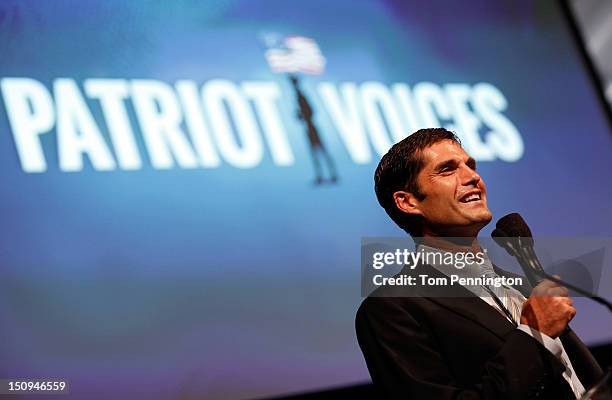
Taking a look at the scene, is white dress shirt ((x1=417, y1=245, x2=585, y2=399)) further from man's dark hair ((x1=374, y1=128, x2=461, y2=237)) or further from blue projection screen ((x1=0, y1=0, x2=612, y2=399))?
blue projection screen ((x1=0, y1=0, x2=612, y2=399))

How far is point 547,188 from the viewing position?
325 centimetres

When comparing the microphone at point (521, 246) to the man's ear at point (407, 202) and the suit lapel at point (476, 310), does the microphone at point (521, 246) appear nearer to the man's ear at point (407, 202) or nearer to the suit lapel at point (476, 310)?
the suit lapel at point (476, 310)

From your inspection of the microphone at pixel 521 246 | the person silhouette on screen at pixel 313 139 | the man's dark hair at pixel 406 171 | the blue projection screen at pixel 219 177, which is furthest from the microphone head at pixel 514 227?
the person silhouette on screen at pixel 313 139

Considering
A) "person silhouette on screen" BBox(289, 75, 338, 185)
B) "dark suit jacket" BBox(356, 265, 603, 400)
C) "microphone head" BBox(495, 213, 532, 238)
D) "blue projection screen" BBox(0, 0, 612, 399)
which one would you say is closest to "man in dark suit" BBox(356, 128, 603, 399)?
"dark suit jacket" BBox(356, 265, 603, 400)

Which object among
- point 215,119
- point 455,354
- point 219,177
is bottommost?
point 455,354


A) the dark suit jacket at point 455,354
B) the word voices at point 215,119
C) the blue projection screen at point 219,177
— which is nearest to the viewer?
the dark suit jacket at point 455,354

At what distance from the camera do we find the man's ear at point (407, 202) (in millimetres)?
1503

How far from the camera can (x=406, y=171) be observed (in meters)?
1.53

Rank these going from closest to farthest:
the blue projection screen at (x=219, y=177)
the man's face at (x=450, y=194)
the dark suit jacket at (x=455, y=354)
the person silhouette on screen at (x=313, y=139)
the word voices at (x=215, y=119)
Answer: the dark suit jacket at (x=455, y=354) → the man's face at (x=450, y=194) → the blue projection screen at (x=219, y=177) → the word voices at (x=215, y=119) → the person silhouette on screen at (x=313, y=139)

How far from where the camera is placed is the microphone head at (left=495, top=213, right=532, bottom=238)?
1233 millimetres

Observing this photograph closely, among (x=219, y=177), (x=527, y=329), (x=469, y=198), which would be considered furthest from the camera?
(x=219, y=177)

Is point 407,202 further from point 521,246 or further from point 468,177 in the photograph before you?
point 521,246

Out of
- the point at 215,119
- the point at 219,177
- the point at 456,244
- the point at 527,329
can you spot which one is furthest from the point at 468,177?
the point at 215,119

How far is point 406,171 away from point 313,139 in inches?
55.8
